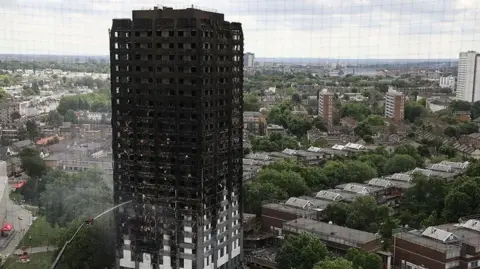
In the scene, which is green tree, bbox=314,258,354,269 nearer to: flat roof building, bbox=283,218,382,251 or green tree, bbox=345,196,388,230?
flat roof building, bbox=283,218,382,251

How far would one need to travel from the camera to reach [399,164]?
8.34 meters

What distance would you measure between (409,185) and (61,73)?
259 inches

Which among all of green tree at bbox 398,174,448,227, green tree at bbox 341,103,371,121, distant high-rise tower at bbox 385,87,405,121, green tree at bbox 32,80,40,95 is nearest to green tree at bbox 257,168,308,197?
green tree at bbox 398,174,448,227

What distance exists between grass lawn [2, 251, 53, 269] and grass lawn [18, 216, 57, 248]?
0.15 meters

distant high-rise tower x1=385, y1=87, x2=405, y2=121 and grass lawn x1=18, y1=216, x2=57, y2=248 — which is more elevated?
distant high-rise tower x1=385, y1=87, x2=405, y2=121

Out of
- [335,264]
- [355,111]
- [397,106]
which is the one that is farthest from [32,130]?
[397,106]

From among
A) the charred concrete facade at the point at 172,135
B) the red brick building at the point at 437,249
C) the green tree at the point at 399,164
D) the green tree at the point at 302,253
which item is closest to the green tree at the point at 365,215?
the red brick building at the point at 437,249

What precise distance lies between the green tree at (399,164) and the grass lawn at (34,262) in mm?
5314

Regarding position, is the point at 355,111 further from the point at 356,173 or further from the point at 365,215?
the point at 365,215

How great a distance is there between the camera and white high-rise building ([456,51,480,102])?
14.3 metres

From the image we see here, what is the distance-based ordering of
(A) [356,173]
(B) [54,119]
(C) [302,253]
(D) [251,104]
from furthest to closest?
(D) [251,104], (B) [54,119], (A) [356,173], (C) [302,253]

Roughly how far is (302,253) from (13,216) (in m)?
3.84

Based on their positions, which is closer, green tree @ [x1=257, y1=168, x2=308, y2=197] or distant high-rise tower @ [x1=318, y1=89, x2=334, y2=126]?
green tree @ [x1=257, y1=168, x2=308, y2=197]

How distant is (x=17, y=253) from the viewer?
5.53 m
